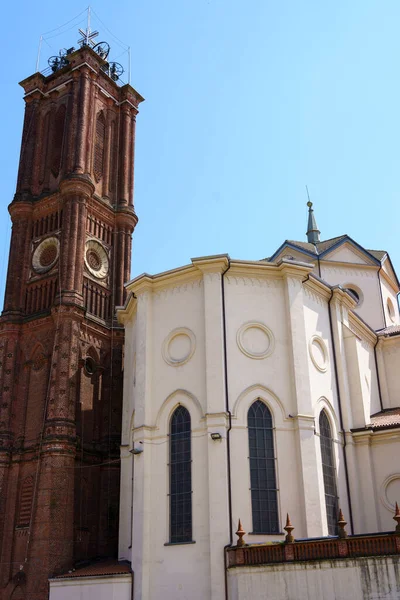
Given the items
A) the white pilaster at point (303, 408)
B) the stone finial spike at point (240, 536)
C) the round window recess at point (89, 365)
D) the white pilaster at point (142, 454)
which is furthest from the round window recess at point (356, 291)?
the stone finial spike at point (240, 536)

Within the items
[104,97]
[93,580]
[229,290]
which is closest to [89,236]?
[104,97]

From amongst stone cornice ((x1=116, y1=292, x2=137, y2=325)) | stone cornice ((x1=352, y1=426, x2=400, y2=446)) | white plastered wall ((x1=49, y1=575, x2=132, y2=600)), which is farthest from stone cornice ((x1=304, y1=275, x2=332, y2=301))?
white plastered wall ((x1=49, y1=575, x2=132, y2=600))

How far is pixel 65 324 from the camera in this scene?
36500 millimetres

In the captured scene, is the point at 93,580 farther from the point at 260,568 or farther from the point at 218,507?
the point at 260,568

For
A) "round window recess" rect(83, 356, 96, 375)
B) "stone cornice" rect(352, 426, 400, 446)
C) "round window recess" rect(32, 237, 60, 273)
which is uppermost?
"round window recess" rect(32, 237, 60, 273)

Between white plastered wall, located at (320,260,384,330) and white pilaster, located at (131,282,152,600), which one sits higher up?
white plastered wall, located at (320,260,384,330)

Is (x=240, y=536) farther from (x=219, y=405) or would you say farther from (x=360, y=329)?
(x=360, y=329)

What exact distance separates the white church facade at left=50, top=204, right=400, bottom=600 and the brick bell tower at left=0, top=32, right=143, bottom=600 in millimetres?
4449

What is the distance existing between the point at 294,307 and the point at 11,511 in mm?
18189

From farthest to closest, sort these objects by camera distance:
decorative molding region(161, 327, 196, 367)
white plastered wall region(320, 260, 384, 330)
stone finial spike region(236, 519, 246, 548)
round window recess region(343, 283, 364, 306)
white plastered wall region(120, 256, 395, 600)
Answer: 1. round window recess region(343, 283, 364, 306)
2. white plastered wall region(320, 260, 384, 330)
3. decorative molding region(161, 327, 196, 367)
4. white plastered wall region(120, 256, 395, 600)
5. stone finial spike region(236, 519, 246, 548)

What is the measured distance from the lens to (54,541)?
3112 centimetres

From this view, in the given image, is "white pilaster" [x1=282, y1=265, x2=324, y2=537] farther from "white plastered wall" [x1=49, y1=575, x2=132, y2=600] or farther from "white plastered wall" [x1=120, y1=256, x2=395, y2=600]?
"white plastered wall" [x1=49, y1=575, x2=132, y2=600]

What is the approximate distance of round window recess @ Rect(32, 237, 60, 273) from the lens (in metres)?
40.5

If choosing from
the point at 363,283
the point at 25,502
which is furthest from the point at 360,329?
the point at 25,502
